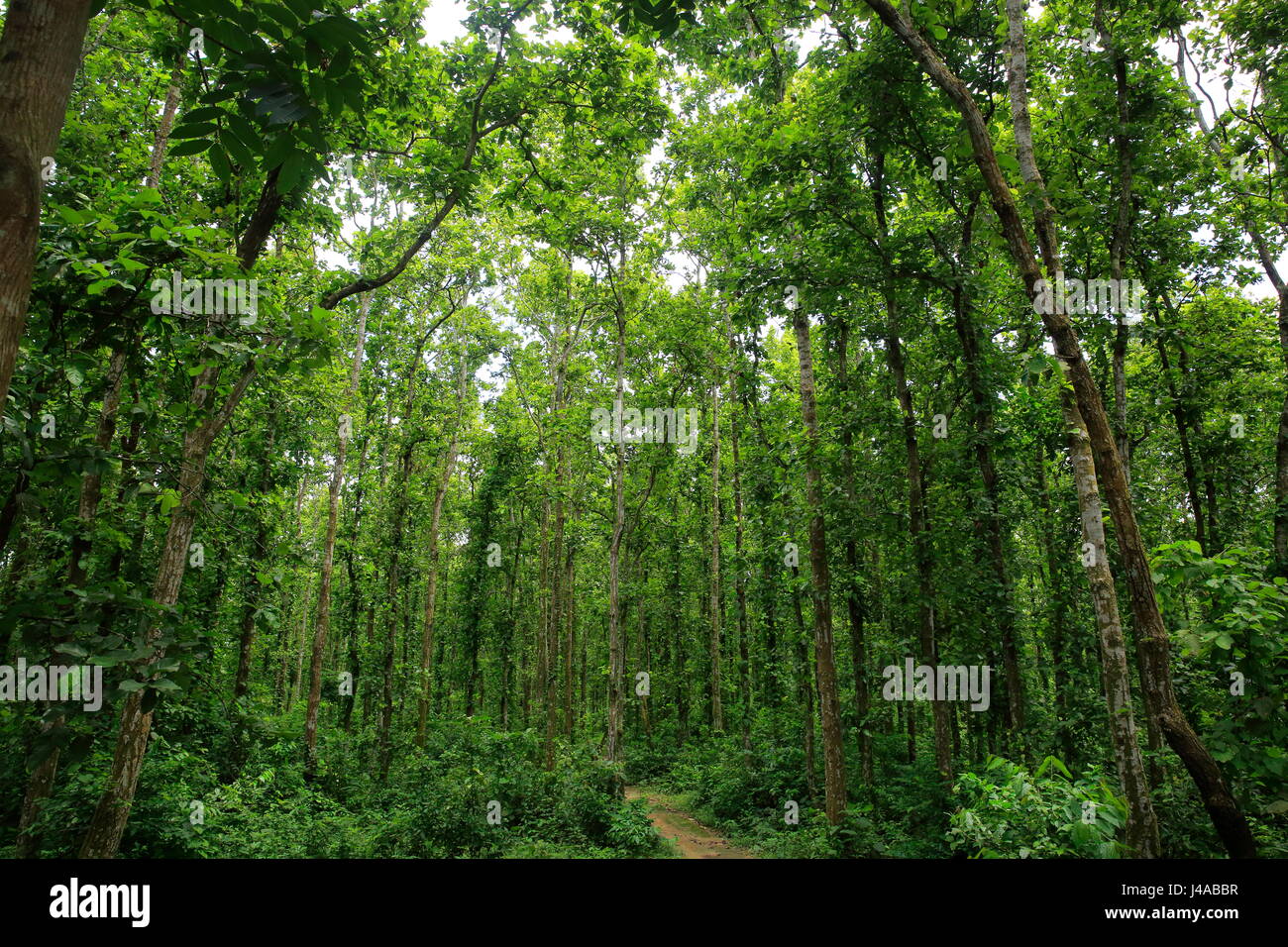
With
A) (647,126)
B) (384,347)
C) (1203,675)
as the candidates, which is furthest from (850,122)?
(384,347)

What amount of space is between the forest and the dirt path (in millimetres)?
175

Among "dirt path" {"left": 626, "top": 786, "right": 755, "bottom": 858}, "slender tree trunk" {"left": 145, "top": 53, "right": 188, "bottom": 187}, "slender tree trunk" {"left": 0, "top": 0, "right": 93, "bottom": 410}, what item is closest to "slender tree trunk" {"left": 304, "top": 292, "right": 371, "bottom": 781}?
"slender tree trunk" {"left": 145, "top": 53, "right": 188, "bottom": 187}

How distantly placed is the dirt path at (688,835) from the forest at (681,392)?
175 millimetres

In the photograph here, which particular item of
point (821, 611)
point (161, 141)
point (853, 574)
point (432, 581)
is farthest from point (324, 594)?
point (853, 574)

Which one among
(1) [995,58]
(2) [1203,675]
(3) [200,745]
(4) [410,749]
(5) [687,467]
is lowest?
(4) [410,749]

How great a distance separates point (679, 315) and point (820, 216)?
21.6 feet

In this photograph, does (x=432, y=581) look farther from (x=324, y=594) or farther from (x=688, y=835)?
(x=688, y=835)

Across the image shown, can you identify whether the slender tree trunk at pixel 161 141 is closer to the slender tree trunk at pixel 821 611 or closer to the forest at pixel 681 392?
the forest at pixel 681 392

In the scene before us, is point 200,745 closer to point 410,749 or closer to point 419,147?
point 410,749

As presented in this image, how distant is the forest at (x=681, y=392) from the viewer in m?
2.70

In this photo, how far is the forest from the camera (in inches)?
106

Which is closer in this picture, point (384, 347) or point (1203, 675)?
point (1203, 675)

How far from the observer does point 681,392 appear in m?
16.3

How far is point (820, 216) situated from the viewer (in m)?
9.34
